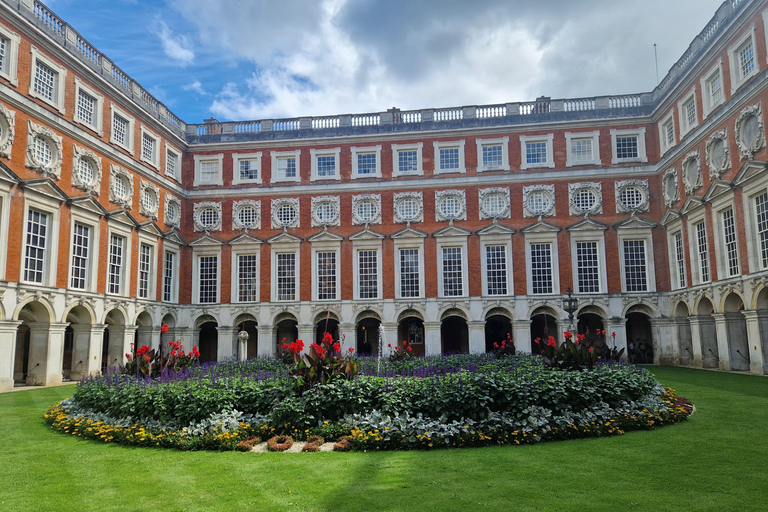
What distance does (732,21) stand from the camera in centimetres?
2469

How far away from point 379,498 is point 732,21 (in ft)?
88.0

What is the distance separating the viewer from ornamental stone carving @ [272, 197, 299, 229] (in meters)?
36.2

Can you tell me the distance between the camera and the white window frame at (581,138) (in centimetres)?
3459

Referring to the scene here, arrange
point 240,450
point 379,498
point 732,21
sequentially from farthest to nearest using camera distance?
point 732,21, point 240,450, point 379,498

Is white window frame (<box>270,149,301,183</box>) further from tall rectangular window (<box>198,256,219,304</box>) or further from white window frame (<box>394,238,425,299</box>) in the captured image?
white window frame (<box>394,238,425,299</box>)

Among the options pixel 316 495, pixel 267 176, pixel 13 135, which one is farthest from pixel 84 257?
pixel 316 495

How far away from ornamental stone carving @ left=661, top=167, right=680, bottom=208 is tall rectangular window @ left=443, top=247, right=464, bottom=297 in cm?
1233

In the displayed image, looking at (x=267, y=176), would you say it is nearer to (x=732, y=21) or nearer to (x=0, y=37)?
(x=0, y=37)

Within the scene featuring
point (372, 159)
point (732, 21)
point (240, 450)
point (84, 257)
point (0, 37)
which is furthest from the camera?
point (372, 159)

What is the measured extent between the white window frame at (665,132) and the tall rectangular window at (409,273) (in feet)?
51.9

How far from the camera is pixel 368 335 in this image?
3819 cm

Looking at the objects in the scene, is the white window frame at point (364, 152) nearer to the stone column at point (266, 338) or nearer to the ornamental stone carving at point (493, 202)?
the ornamental stone carving at point (493, 202)

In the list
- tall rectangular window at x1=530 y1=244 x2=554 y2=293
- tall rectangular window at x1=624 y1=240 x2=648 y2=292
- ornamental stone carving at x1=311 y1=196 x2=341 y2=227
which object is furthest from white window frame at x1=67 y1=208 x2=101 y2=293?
tall rectangular window at x1=624 y1=240 x2=648 y2=292

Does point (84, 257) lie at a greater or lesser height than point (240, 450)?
greater
